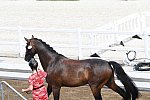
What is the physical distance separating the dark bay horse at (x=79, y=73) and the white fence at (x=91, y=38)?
9.79ft

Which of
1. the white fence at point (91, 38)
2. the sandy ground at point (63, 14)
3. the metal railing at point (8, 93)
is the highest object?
the sandy ground at point (63, 14)

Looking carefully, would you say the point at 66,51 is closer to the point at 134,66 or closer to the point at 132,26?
the point at 132,26

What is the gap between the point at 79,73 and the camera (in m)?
10.1

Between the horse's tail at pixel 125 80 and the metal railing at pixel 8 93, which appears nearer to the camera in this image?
the metal railing at pixel 8 93

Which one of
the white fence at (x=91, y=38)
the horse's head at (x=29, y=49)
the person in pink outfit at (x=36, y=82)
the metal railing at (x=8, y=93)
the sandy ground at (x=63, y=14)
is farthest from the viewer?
the sandy ground at (x=63, y=14)

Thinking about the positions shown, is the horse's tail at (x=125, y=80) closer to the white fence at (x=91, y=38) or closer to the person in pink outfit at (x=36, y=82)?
the person in pink outfit at (x=36, y=82)

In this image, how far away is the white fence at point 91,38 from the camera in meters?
13.6

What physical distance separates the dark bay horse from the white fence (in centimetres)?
298

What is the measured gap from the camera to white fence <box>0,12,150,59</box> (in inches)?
536

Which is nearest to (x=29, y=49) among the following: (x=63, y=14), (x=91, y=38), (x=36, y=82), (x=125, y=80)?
(x=36, y=82)

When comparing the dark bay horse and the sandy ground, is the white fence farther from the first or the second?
the sandy ground

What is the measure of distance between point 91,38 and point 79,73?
484 cm

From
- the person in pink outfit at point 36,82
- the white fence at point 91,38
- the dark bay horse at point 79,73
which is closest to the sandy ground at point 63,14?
the white fence at point 91,38

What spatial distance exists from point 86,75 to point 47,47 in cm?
111
